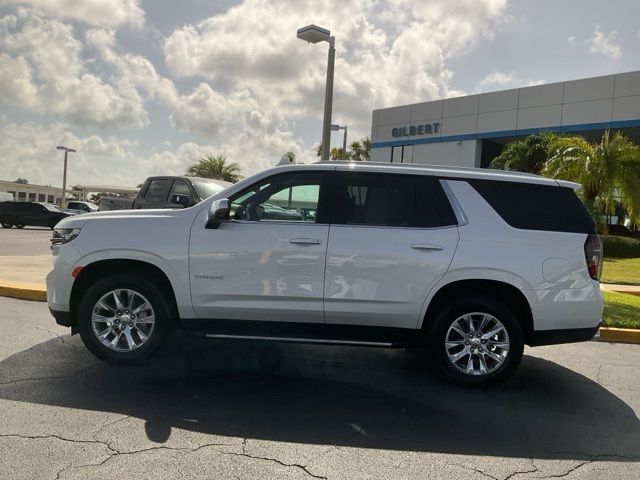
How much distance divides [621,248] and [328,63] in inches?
539

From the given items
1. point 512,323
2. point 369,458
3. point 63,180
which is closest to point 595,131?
point 512,323

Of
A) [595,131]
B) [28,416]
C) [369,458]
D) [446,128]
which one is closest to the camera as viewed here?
[369,458]

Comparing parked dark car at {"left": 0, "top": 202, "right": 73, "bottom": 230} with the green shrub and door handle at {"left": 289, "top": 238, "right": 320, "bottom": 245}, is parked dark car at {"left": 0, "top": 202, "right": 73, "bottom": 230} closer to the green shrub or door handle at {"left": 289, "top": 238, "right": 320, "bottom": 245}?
the green shrub

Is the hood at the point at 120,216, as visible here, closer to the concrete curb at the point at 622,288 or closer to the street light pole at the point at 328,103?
the street light pole at the point at 328,103

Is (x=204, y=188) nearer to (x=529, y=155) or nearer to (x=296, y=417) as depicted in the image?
(x=296, y=417)

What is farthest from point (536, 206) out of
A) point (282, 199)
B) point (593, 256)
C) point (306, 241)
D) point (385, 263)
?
point (282, 199)

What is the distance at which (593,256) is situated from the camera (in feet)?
15.8

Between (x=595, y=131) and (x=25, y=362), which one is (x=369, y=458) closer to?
(x=25, y=362)

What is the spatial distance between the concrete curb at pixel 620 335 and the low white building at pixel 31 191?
3848 inches

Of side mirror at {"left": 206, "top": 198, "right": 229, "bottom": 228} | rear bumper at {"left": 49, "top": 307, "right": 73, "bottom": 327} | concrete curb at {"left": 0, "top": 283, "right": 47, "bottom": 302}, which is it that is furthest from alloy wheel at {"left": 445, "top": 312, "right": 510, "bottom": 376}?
concrete curb at {"left": 0, "top": 283, "right": 47, "bottom": 302}

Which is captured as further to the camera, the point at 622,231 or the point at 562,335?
the point at 622,231

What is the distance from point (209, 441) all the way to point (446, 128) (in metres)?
31.7

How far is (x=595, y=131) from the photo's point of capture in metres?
27.7

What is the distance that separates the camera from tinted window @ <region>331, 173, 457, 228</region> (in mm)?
4875
